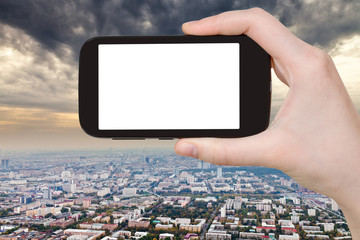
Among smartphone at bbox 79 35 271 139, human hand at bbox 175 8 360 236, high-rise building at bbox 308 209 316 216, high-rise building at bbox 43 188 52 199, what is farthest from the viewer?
high-rise building at bbox 43 188 52 199

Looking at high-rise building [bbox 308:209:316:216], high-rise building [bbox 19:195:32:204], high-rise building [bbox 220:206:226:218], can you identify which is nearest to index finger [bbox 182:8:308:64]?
high-rise building [bbox 220:206:226:218]

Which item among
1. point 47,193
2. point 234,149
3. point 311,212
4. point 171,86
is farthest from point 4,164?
point 234,149

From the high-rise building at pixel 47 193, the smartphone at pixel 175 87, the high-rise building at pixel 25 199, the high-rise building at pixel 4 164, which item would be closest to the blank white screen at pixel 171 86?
the smartphone at pixel 175 87

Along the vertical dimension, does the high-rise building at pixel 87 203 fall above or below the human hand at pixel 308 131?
below

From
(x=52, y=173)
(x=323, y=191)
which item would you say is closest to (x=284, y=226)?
(x=323, y=191)

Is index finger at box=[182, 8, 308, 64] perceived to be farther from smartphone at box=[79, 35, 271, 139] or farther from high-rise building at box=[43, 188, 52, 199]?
high-rise building at box=[43, 188, 52, 199]

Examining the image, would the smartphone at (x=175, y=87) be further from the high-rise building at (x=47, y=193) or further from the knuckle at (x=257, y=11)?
the high-rise building at (x=47, y=193)

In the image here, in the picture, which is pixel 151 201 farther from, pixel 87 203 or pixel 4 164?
pixel 4 164
